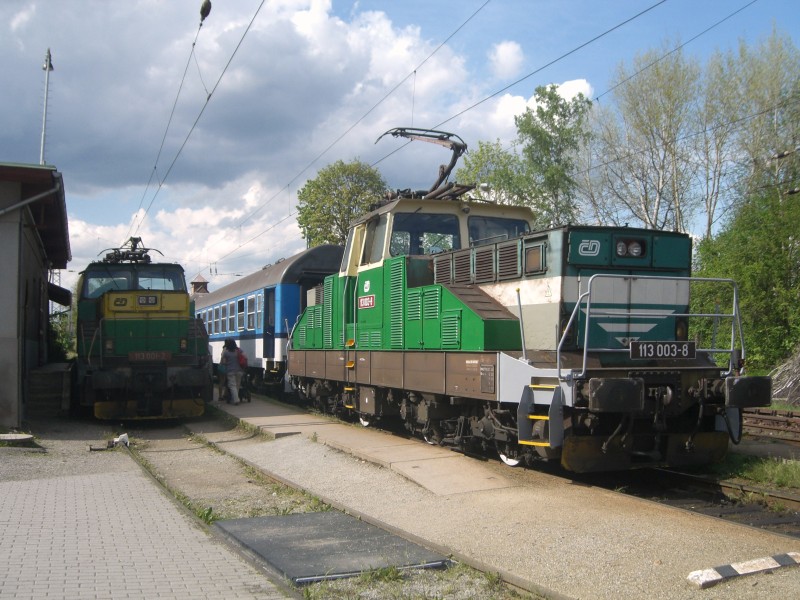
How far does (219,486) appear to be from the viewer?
356 inches

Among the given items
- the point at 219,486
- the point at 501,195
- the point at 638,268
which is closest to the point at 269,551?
the point at 219,486

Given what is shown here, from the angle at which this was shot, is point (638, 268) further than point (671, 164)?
No

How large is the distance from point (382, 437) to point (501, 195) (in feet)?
92.0

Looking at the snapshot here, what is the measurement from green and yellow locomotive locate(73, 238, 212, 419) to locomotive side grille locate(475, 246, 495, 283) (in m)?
7.74

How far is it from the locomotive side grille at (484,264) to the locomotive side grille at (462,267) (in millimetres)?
152

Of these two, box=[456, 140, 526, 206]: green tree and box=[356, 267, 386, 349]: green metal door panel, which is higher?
box=[456, 140, 526, 206]: green tree

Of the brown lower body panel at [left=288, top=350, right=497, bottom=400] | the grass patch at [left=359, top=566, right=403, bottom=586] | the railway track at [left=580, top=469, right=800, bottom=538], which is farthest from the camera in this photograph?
the brown lower body panel at [left=288, top=350, right=497, bottom=400]

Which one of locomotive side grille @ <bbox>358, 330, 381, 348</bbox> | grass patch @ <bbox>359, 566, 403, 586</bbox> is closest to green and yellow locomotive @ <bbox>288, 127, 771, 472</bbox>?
locomotive side grille @ <bbox>358, 330, 381, 348</bbox>

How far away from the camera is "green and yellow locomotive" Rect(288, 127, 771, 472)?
7434 mm

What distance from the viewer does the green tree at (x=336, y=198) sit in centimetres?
3894

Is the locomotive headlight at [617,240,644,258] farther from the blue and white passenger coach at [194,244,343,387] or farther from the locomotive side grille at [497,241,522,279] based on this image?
the blue and white passenger coach at [194,244,343,387]

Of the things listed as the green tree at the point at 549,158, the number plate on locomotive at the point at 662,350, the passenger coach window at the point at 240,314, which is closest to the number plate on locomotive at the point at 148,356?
the passenger coach window at the point at 240,314

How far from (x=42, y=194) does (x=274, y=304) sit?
6642mm

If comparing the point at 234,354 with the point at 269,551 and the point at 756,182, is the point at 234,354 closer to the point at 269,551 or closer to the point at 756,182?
the point at 269,551
